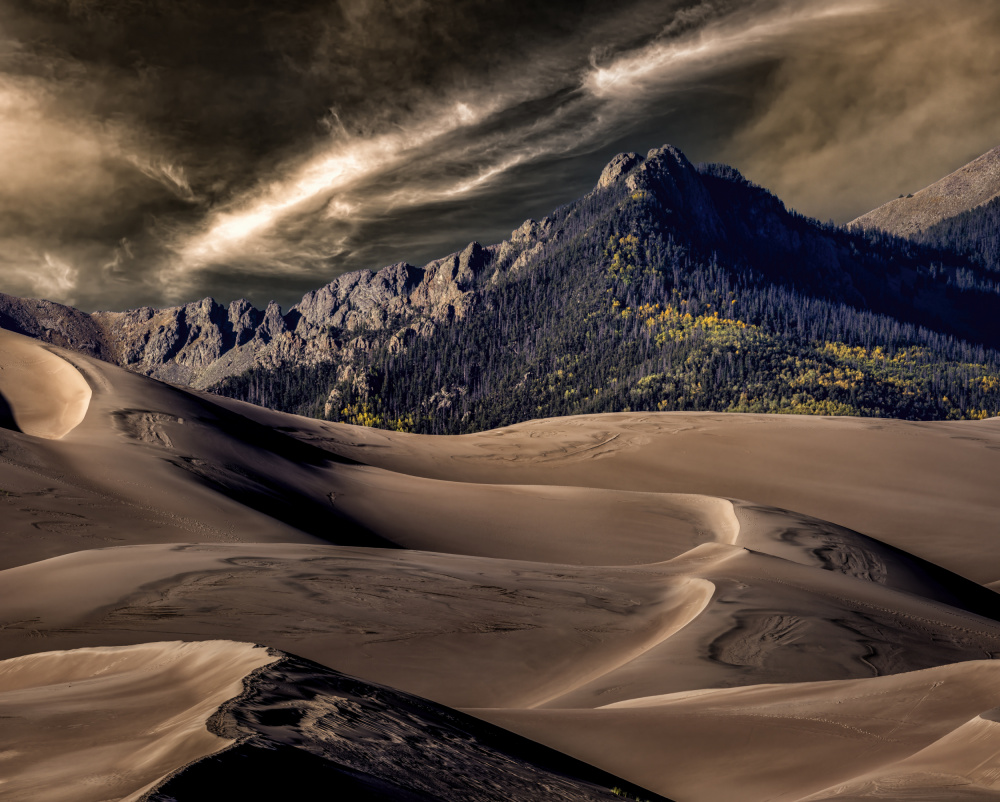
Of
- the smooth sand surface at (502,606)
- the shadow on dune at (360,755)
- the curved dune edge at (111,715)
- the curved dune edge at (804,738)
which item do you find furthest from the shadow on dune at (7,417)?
the shadow on dune at (360,755)

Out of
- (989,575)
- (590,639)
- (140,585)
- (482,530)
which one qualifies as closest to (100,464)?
(140,585)

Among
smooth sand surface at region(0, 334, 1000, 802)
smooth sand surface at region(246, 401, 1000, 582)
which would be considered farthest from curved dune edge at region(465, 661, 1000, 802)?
smooth sand surface at region(246, 401, 1000, 582)

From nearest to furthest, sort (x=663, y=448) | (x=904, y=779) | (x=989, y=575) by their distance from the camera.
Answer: (x=904, y=779)
(x=989, y=575)
(x=663, y=448)

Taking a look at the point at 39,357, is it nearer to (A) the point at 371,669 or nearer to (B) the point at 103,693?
(A) the point at 371,669

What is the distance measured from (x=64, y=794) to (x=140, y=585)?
903 centimetres

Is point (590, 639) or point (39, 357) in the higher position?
point (39, 357)

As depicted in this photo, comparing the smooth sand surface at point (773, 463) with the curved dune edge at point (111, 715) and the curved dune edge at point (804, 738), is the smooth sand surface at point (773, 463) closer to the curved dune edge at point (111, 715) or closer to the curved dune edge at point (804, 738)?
the curved dune edge at point (804, 738)

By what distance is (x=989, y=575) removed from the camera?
26.1 meters

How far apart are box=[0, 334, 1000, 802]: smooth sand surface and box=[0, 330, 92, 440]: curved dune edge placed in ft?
1.33

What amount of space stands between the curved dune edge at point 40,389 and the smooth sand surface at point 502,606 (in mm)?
407

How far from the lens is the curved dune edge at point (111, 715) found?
3426 millimetres

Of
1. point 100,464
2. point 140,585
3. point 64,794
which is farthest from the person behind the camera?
point 100,464

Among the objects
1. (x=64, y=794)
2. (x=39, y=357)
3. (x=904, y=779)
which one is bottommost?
(x=904, y=779)

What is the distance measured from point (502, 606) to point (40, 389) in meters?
25.9
